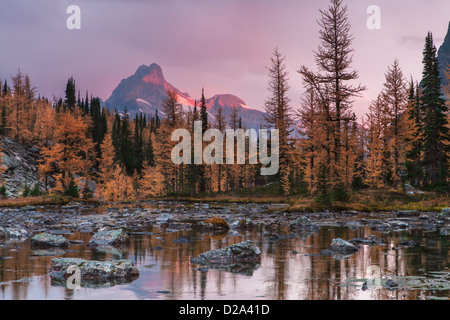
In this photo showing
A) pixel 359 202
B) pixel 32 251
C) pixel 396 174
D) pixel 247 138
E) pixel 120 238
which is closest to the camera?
pixel 32 251

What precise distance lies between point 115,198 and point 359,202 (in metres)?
33.8

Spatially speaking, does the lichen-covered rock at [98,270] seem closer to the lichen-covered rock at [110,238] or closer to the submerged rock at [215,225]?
the lichen-covered rock at [110,238]

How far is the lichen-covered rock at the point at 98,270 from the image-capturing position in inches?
243

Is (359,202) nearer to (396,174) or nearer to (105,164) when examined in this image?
(396,174)

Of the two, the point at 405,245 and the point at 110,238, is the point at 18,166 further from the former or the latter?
the point at 405,245

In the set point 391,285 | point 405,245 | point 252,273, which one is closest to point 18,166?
point 405,245

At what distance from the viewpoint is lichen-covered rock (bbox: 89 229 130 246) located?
10.3 metres

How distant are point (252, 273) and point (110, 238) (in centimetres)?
520

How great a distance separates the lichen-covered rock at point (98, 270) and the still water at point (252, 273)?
8.3 inches

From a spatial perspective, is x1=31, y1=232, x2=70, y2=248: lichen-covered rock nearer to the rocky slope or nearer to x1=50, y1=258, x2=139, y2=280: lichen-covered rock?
x1=50, y1=258, x2=139, y2=280: lichen-covered rock

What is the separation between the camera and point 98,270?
621cm

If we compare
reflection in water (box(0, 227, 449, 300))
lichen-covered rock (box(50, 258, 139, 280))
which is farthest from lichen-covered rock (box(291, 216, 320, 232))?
lichen-covered rock (box(50, 258, 139, 280))

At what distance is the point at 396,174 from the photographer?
3866cm
